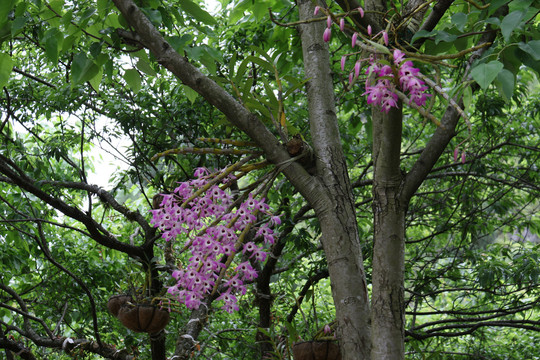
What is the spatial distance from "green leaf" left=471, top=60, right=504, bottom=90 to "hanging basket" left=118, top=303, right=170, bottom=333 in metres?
2.02

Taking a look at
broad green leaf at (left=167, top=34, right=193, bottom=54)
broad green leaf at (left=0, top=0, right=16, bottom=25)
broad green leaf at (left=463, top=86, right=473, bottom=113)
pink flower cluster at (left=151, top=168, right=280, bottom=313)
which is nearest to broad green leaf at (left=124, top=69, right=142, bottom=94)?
broad green leaf at (left=167, top=34, right=193, bottom=54)

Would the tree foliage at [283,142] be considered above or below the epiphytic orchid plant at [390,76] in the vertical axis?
above

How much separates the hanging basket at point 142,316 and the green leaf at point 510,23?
204 centimetres

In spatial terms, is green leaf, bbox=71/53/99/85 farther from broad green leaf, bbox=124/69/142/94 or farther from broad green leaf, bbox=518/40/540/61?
broad green leaf, bbox=518/40/540/61

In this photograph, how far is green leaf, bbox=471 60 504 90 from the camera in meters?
0.89

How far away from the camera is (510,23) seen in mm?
960

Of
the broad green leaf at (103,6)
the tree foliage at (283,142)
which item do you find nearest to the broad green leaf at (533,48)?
the tree foliage at (283,142)

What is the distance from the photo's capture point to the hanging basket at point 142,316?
2570 mm

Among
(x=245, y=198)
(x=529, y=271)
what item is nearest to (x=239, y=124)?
(x=245, y=198)

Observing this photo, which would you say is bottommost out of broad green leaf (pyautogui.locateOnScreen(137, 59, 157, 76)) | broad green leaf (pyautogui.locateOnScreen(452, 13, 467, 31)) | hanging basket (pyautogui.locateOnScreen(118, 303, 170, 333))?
hanging basket (pyautogui.locateOnScreen(118, 303, 170, 333))

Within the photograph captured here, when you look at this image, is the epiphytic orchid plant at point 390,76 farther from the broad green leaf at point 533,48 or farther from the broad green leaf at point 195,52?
the broad green leaf at point 195,52

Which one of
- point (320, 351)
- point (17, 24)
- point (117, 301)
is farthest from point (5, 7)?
point (117, 301)

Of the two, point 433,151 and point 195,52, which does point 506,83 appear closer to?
point 433,151

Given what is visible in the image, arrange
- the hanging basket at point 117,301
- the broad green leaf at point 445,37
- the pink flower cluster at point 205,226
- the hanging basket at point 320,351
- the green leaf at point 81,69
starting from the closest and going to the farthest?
the broad green leaf at point 445,37, the pink flower cluster at point 205,226, the green leaf at point 81,69, the hanging basket at point 320,351, the hanging basket at point 117,301
